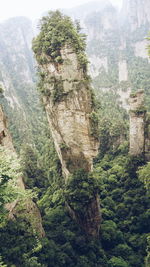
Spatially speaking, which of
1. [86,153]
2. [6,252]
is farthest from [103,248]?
[6,252]

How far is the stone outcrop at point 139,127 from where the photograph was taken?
1346 inches

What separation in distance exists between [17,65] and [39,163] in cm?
12998

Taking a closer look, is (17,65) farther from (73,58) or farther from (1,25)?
(73,58)

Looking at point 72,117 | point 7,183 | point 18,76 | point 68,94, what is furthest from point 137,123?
point 18,76

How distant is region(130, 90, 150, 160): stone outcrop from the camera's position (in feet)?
112

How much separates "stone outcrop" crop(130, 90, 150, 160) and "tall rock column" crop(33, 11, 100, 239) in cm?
1043

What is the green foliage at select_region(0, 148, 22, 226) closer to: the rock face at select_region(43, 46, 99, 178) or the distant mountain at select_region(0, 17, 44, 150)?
the rock face at select_region(43, 46, 99, 178)

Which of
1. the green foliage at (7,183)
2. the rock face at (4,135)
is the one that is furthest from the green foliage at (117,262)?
the green foliage at (7,183)

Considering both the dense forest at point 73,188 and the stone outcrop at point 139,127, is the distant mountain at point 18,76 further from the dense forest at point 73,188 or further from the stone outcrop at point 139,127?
the dense forest at point 73,188

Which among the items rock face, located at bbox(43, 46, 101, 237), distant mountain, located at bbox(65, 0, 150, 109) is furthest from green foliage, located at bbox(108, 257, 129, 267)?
distant mountain, located at bbox(65, 0, 150, 109)

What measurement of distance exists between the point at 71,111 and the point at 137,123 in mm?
12679

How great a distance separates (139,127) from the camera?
115 ft

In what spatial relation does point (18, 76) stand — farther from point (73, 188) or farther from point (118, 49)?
point (73, 188)

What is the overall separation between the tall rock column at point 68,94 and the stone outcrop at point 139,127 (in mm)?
10426
